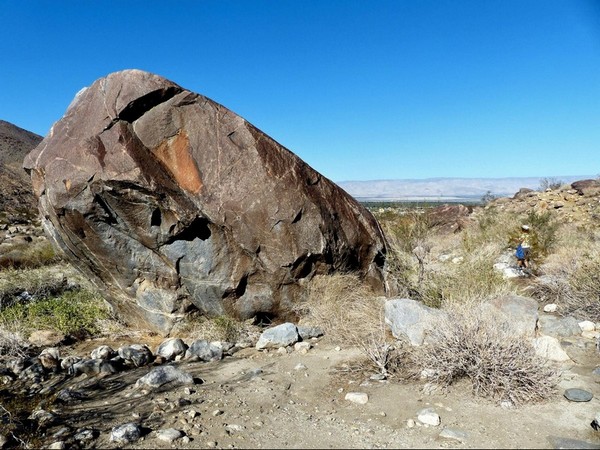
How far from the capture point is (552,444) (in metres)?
3.35

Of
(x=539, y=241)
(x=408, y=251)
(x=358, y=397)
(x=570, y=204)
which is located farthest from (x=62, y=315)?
(x=570, y=204)

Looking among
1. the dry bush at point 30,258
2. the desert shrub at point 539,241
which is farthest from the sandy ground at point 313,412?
the dry bush at point 30,258

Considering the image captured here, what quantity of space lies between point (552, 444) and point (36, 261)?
12.7m

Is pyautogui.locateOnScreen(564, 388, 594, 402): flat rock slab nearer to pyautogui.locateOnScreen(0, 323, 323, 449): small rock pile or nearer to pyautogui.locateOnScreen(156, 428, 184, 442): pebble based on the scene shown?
pyautogui.locateOnScreen(0, 323, 323, 449): small rock pile

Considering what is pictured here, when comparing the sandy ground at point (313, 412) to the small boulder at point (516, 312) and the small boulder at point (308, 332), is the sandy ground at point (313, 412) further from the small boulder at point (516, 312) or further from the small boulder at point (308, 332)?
the small boulder at point (308, 332)

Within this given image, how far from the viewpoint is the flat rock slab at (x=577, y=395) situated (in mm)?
4023

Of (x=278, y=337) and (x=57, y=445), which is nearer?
(x=57, y=445)

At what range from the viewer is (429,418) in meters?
3.69

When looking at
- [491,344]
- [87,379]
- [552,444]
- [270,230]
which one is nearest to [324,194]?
[270,230]

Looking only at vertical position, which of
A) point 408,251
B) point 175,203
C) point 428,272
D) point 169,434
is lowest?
point 169,434

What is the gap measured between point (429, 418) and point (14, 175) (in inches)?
1668

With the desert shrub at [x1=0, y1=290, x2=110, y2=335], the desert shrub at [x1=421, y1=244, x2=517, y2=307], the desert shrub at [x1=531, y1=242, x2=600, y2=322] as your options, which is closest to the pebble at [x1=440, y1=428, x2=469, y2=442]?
the desert shrub at [x1=421, y1=244, x2=517, y2=307]

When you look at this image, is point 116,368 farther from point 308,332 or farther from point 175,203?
point 308,332

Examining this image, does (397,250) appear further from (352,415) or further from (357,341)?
(352,415)
